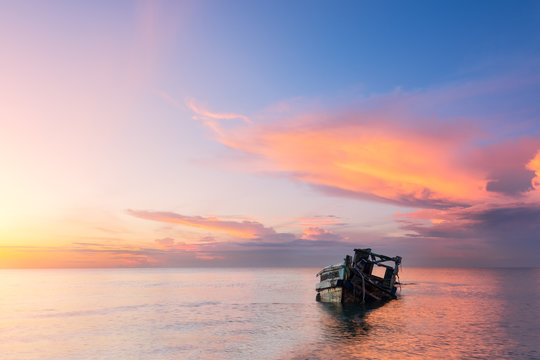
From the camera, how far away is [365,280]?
50844 millimetres

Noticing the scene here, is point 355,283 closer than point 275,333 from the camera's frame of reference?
No

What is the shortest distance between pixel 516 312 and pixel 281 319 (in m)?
30.7

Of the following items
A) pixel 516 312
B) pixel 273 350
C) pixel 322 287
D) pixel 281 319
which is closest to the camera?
pixel 273 350

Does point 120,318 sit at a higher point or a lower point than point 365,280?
lower

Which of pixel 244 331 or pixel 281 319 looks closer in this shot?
pixel 244 331

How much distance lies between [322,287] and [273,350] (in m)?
27.9

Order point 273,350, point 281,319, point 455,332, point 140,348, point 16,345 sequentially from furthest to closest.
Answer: point 281,319
point 455,332
point 16,345
point 140,348
point 273,350

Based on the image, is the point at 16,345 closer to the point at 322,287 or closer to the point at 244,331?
the point at 244,331

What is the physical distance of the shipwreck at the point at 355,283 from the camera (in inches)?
1908

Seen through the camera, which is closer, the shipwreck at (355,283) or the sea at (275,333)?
the sea at (275,333)

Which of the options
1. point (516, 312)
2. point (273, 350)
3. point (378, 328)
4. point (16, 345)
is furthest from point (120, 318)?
point (516, 312)

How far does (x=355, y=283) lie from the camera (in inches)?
1946

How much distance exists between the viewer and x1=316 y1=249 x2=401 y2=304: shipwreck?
48.5m

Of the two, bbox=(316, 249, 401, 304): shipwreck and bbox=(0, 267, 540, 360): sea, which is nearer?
bbox=(0, 267, 540, 360): sea
